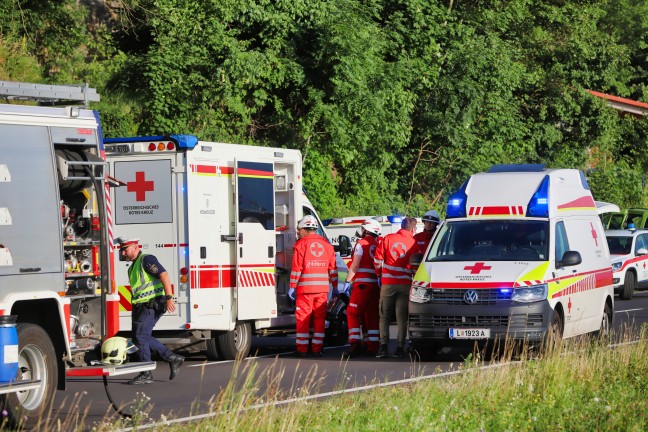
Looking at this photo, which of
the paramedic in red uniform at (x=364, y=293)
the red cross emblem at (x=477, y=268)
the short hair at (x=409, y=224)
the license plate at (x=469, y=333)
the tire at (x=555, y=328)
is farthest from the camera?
the paramedic in red uniform at (x=364, y=293)

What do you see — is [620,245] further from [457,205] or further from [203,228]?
[203,228]

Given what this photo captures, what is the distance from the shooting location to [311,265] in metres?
17.0

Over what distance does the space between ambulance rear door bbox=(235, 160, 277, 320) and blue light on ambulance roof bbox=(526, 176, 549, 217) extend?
351cm

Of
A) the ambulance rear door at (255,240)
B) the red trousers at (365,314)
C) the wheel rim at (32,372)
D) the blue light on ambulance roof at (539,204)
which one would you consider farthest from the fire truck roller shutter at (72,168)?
the blue light on ambulance roof at (539,204)

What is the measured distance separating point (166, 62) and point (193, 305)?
1171 centimetres

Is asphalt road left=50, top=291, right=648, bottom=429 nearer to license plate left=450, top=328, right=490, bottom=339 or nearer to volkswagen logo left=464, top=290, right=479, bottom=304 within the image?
license plate left=450, top=328, right=490, bottom=339

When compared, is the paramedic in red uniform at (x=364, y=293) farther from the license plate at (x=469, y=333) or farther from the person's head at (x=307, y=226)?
the license plate at (x=469, y=333)

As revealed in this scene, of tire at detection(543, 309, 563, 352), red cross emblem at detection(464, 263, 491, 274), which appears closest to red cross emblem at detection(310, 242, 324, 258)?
red cross emblem at detection(464, 263, 491, 274)

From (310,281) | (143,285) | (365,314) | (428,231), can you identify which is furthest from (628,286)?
(143,285)

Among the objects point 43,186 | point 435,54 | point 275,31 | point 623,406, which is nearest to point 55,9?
point 275,31

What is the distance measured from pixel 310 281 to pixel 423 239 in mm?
1787

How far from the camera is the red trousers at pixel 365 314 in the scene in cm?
1731

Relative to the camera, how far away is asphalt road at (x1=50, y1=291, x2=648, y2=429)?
1135cm

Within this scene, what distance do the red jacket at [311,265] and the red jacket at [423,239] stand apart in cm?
130
